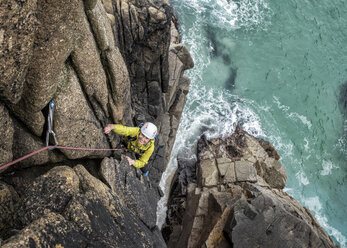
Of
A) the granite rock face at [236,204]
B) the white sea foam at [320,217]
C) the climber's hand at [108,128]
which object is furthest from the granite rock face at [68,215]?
the white sea foam at [320,217]

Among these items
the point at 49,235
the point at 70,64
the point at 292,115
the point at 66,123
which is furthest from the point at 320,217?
the point at 70,64

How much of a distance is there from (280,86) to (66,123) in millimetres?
27171

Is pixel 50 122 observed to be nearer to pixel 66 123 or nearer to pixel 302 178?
pixel 66 123

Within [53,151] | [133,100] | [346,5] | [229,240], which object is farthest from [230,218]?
[346,5]

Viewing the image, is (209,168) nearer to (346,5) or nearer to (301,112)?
(301,112)

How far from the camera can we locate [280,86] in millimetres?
28062

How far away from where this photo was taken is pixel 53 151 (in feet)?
21.1

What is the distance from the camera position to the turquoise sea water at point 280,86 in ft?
81.0

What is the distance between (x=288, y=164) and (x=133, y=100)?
19579 mm

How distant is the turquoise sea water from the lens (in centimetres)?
2469

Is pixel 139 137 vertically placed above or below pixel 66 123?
below

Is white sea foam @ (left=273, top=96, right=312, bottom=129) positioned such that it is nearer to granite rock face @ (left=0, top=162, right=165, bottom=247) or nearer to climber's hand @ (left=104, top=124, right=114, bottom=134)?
climber's hand @ (left=104, top=124, right=114, bottom=134)

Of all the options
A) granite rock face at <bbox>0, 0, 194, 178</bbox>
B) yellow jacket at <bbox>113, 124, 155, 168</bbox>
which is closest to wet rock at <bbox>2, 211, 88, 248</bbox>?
granite rock face at <bbox>0, 0, 194, 178</bbox>

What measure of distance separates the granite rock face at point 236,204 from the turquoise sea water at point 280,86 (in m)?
2.57
